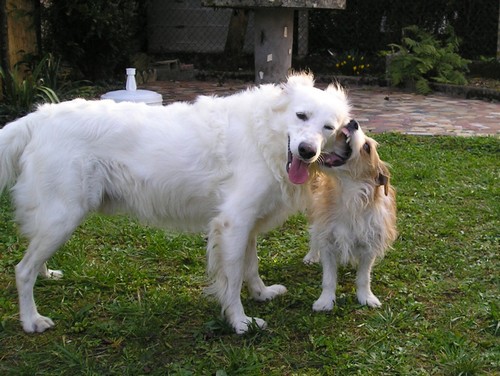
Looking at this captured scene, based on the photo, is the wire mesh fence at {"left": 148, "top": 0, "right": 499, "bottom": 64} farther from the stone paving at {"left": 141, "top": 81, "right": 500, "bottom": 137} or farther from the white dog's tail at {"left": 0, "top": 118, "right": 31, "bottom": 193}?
the white dog's tail at {"left": 0, "top": 118, "right": 31, "bottom": 193}

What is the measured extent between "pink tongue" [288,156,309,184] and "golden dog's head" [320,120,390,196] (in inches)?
10.7

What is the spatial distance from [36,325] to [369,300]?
1.90 meters

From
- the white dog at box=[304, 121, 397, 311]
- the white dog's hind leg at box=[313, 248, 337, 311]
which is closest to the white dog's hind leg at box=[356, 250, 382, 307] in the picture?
the white dog at box=[304, 121, 397, 311]

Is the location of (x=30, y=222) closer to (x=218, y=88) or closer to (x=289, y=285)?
(x=289, y=285)

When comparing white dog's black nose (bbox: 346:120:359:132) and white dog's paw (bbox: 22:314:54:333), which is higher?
white dog's black nose (bbox: 346:120:359:132)

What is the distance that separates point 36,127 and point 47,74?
5.40 meters

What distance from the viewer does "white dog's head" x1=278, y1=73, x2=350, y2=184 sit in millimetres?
3145

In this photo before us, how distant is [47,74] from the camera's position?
28.0ft

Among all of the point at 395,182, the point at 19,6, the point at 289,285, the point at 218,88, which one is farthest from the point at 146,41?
the point at 289,285

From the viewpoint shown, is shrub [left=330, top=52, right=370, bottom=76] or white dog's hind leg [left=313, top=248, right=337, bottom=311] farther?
shrub [left=330, top=52, right=370, bottom=76]

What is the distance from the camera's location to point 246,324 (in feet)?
11.4

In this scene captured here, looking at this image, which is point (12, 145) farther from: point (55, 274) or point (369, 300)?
point (369, 300)

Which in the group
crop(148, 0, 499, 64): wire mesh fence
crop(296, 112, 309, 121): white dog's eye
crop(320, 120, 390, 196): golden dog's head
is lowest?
crop(320, 120, 390, 196): golden dog's head

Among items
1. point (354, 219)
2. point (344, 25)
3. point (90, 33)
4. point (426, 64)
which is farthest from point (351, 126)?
point (344, 25)
